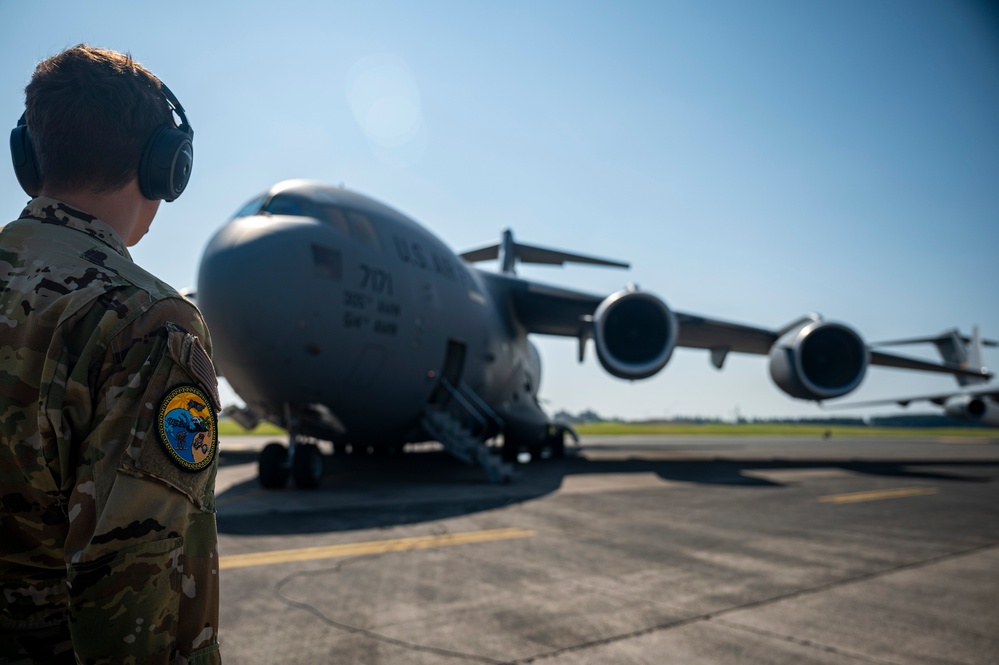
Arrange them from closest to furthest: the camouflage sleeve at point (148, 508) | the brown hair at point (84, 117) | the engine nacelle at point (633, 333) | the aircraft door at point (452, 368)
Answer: the camouflage sleeve at point (148, 508), the brown hair at point (84, 117), the aircraft door at point (452, 368), the engine nacelle at point (633, 333)

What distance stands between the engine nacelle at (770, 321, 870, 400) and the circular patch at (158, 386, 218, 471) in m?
15.0

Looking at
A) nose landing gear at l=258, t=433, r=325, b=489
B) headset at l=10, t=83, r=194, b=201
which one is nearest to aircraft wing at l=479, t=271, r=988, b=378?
nose landing gear at l=258, t=433, r=325, b=489

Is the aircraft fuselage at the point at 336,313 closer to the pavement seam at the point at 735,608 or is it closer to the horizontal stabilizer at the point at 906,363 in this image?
the pavement seam at the point at 735,608

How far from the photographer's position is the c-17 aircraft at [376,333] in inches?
314

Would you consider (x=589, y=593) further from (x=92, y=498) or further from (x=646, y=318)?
(x=646, y=318)

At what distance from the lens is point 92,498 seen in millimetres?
968

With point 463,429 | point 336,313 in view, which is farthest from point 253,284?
point 463,429

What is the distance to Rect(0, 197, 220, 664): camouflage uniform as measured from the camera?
94cm

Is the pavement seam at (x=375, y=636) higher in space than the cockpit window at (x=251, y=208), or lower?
lower

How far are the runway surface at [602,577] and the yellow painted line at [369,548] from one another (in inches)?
1.1

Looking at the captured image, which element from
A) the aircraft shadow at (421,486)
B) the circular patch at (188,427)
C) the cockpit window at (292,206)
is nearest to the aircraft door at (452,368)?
the aircraft shadow at (421,486)

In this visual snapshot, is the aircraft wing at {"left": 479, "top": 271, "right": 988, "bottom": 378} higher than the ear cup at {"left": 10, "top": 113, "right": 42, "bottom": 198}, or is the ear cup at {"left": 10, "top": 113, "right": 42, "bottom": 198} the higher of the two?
the aircraft wing at {"left": 479, "top": 271, "right": 988, "bottom": 378}

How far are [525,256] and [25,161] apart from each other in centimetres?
1943

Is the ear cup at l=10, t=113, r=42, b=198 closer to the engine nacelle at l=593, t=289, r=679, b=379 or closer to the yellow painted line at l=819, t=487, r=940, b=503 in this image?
the yellow painted line at l=819, t=487, r=940, b=503
